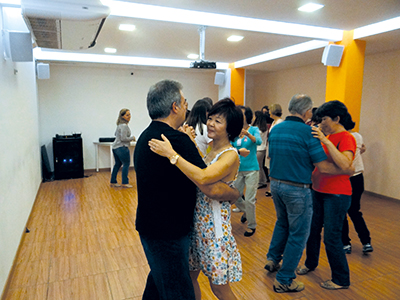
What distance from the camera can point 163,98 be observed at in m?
1.58

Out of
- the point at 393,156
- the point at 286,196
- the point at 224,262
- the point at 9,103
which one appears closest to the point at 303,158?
the point at 286,196

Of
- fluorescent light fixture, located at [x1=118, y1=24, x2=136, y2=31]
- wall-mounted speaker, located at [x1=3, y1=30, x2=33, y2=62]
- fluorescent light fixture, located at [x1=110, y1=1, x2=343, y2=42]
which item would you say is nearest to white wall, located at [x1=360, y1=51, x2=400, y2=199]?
fluorescent light fixture, located at [x1=110, y1=1, x2=343, y2=42]

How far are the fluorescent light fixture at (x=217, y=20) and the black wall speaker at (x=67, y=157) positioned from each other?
433cm

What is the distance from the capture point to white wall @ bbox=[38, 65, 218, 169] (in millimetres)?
7723

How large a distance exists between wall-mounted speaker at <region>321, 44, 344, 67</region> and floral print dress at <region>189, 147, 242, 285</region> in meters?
4.01

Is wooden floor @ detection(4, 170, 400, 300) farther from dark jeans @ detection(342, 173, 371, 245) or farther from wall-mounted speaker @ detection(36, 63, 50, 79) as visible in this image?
wall-mounted speaker @ detection(36, 63, 50, 79)

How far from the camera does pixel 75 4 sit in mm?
2346

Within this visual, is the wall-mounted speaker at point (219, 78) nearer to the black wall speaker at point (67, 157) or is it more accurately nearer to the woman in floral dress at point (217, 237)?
the black wall speaker at point (67, 157)

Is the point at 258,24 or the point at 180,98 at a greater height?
the point at 258,24

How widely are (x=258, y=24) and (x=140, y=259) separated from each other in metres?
3.70

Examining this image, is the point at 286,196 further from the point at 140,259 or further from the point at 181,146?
the point at 140,259

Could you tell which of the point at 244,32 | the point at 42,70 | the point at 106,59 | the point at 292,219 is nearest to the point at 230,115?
the point at 292,219

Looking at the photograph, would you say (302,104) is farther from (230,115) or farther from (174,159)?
(174,159)

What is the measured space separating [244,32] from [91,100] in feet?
15.9
